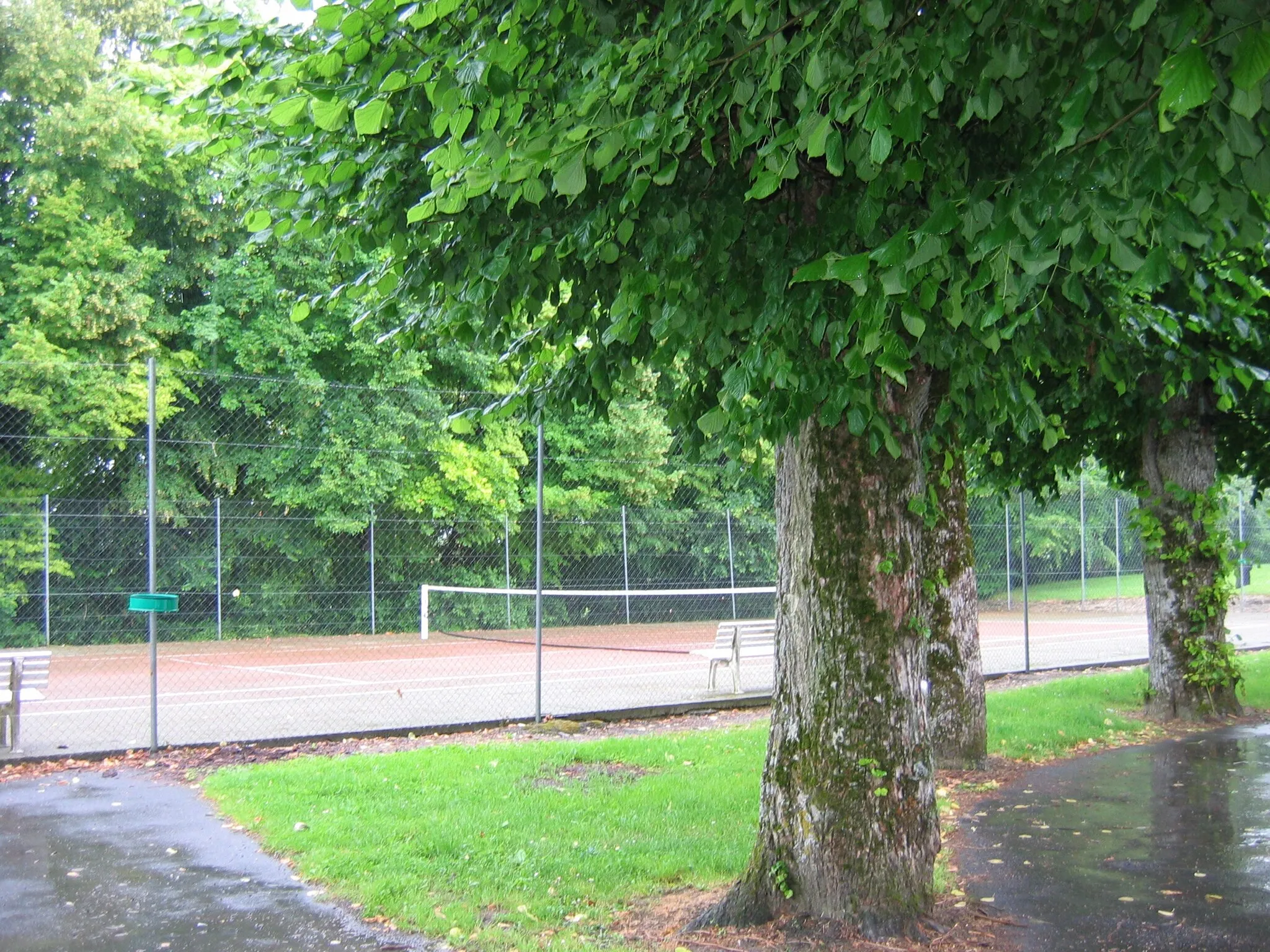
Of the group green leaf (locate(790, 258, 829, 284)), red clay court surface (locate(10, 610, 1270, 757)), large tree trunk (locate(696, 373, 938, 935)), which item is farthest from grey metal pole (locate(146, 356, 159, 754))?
green leaf (locate(790, 258, 829, 284))

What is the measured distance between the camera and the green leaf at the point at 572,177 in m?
3.82

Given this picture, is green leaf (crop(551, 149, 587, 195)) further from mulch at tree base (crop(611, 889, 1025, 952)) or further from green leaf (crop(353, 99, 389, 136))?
mulch at tree base (crop(611, 889, 1025, 952))

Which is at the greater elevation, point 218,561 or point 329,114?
point 329,114

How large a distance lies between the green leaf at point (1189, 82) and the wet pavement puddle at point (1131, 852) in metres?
3.70

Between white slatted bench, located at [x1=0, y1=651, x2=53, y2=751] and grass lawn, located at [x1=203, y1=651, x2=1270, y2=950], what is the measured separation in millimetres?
2004

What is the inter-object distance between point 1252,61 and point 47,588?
14746 mm

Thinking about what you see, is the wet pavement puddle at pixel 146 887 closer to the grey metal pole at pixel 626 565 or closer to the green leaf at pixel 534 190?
the green leaf at pixel 534 190

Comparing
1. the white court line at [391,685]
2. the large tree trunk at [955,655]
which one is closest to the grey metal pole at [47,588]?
the white court line at [391,685]

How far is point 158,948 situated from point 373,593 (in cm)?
1115

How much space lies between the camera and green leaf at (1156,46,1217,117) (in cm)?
281

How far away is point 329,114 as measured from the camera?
4.30 metres

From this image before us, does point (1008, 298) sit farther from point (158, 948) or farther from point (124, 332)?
point (124, 332)

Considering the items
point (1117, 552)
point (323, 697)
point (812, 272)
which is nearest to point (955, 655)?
point (812, 272)

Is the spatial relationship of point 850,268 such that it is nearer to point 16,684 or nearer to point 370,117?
point 370,117
